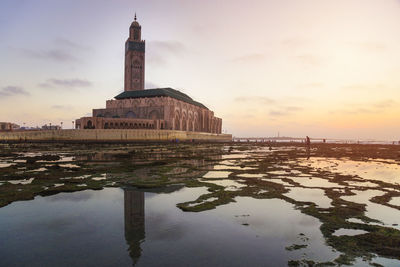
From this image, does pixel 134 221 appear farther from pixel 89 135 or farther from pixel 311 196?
pixel 89 135

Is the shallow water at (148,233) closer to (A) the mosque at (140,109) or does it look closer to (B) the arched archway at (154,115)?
(A) the mosque at (140,109)

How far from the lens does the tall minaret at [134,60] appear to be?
13238 cm

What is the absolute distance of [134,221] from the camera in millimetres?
7766

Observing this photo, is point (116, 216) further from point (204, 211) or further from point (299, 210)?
point (299, 210)

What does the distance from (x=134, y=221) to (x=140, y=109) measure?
101406 millimetres

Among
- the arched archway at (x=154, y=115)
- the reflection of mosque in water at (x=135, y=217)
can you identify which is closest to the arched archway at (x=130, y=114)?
the arched archway at (x=154, y=115)

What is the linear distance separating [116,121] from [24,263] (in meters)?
91.0

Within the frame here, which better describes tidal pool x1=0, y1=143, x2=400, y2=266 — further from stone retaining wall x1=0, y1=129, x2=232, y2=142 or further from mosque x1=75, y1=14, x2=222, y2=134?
mosque x1=75, y1=14, x2=222, y2=134

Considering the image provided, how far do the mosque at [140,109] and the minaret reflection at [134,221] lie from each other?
8253 centimetres

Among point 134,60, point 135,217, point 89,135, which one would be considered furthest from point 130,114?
point 135,217

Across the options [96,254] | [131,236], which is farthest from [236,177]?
[96,254]

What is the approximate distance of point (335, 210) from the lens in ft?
29.9

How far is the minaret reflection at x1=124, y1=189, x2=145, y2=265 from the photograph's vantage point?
227 inches

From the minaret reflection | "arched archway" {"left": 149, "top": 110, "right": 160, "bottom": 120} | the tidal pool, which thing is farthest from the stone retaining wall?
the minaret reflection
